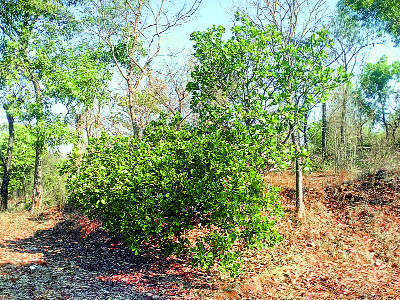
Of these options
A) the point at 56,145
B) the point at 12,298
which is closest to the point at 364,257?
the point at 12,298

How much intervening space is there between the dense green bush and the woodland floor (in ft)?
4.12

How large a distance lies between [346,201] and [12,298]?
42.9 feet

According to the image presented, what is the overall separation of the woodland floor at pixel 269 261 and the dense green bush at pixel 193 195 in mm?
1254

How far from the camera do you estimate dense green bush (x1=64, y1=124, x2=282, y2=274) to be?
7.96 m

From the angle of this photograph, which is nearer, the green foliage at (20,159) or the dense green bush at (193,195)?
the dense green bush at (193,195)

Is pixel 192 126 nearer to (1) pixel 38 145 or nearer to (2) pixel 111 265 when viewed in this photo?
(2) pixel 111 265

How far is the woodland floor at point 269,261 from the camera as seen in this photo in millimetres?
8266

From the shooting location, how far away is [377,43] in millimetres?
23500

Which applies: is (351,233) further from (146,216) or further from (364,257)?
(146,216)

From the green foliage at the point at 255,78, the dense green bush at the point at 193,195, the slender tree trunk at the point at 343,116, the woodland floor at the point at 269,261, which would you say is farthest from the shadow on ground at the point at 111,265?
the slender tree trunk at the point at 343,116

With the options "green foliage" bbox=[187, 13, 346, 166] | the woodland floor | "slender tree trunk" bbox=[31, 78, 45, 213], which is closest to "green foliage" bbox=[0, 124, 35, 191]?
"slender tree trunk" bbox=[31, 78, 45, 213]

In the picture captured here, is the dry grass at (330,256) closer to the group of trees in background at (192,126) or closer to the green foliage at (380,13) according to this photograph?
the group of trees in background at (192,126)

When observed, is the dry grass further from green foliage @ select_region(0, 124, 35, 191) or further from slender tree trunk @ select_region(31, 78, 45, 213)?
green foliage @ select_region(0, 124, 35, 191)

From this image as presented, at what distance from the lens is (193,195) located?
8.14 metres
